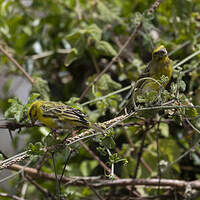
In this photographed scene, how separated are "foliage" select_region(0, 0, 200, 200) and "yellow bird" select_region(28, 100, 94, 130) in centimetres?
8

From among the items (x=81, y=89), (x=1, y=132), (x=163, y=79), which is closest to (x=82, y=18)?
(x=81, y=89)

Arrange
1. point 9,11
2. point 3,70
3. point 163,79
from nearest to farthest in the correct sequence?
point 163,79 < point 9,11 < point 3,70

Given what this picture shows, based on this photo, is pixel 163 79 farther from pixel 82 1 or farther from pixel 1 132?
pixel 1 132

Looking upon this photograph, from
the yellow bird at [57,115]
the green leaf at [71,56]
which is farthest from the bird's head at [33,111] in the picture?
the green leaf at [71,56]

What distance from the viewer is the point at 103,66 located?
2150mm

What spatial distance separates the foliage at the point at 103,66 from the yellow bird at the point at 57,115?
75mm

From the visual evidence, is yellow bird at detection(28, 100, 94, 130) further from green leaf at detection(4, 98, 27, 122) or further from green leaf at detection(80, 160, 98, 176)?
green leaf at detection(80, 160, 98, 176)

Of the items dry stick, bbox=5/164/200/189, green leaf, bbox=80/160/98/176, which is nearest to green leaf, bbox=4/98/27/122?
dry stick, bbox=5/164/200/189

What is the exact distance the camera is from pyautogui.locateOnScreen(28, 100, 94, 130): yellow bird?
3.64ft

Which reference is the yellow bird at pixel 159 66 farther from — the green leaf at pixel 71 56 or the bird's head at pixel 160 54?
the green leaf at pixel 71 56

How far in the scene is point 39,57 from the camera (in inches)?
88.0

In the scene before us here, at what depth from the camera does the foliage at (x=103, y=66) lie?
167cm

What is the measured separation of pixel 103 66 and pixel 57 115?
1.04 metres

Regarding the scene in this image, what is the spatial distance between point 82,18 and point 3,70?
0.74 metres
